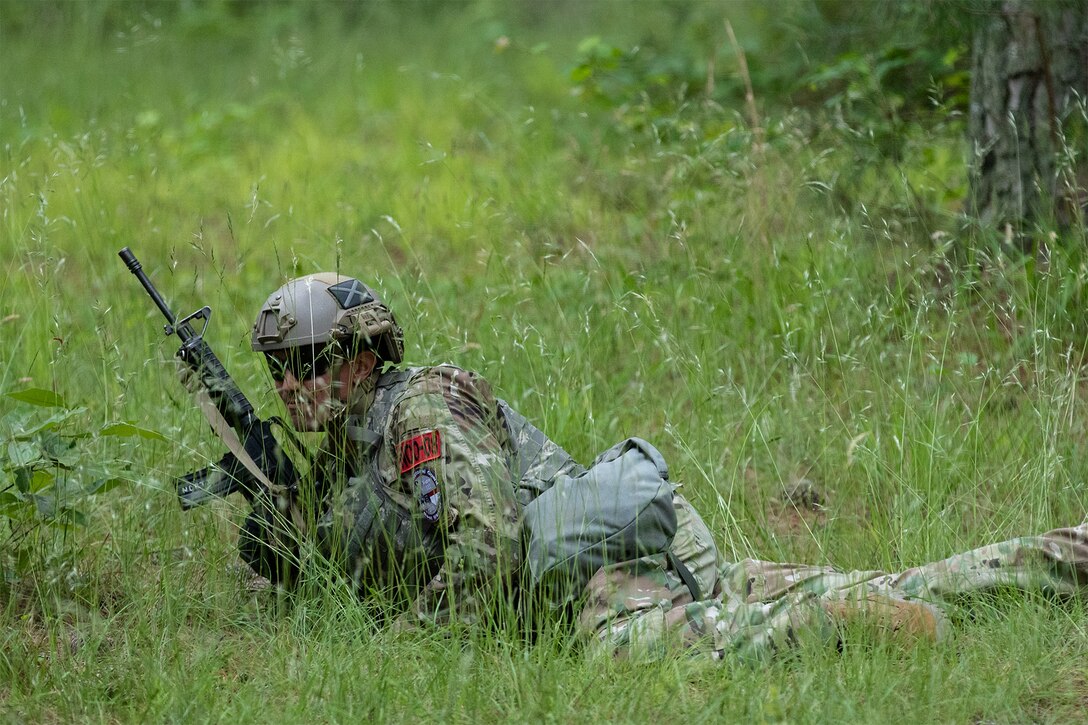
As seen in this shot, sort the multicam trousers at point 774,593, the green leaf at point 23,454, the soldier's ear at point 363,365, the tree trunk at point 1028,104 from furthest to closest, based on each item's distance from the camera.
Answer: the tree trunk at point 1028,104
the soldier's ear at point 363,365
the green leaf at point 23,454
the multicam trousers at point 774,593

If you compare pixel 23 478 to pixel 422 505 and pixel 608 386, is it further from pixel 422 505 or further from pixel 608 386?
pixel 608 386

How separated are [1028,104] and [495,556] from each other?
311cm

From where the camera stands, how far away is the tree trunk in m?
4.91

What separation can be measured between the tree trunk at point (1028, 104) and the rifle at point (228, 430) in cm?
296

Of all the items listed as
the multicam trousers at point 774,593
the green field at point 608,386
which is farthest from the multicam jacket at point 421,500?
the multicam trousers at point 774,593

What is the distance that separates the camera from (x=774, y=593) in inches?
132

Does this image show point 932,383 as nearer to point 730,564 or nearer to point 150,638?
point 730,564

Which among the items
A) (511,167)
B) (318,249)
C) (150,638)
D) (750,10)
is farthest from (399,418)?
(750,10)

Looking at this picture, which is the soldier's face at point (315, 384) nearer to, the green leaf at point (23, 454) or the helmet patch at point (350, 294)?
the helmet patch at point (350, 294)

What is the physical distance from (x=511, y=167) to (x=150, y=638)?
4.55 meters

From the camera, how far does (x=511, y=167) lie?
719 cm

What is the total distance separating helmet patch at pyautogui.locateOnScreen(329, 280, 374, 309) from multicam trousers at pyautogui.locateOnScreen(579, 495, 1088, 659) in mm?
965

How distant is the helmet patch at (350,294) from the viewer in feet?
11.0

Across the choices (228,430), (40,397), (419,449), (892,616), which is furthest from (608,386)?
(40,397)
